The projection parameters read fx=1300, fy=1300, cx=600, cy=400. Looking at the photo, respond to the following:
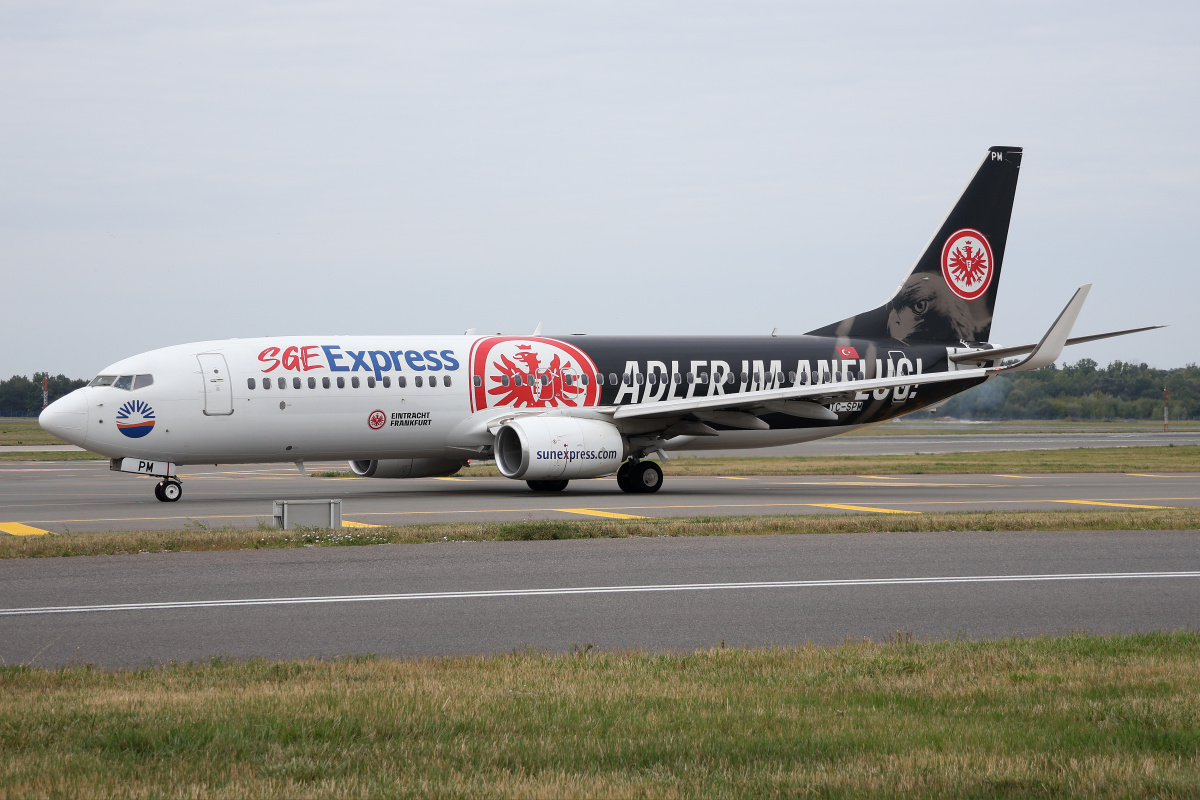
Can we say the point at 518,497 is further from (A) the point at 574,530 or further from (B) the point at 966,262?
(B) the point at 966,262

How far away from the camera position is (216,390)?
24359mm

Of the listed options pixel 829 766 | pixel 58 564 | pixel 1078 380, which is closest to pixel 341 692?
pixel 829 766

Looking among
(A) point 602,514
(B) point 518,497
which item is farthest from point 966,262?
(A) point 602,514

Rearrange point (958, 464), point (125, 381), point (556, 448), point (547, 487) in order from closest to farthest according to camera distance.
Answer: point (125, 381), point (556, 448), point (547, 487), point (958, 464)

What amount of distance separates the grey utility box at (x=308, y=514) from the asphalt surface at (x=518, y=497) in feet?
3.88

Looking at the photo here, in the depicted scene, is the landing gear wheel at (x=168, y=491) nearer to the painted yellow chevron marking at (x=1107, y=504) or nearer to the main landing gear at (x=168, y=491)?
the main landing gear at (x=168, y=491)

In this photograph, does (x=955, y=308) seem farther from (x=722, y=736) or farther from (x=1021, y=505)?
(x=722, y=736)

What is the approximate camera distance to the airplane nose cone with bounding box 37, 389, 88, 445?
2339 cm

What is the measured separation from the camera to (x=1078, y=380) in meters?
101

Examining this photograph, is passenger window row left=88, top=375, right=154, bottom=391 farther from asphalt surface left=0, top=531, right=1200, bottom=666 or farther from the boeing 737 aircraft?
asphalt surface left=0, top=531, right=1200, bottom=666

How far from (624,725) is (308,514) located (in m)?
11.6

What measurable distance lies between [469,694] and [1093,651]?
4.26 meters

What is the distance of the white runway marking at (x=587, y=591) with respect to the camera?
1088 centimetres

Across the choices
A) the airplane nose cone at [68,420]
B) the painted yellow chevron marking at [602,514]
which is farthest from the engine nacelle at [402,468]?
the painted yellow chevron marking at [602,514]
